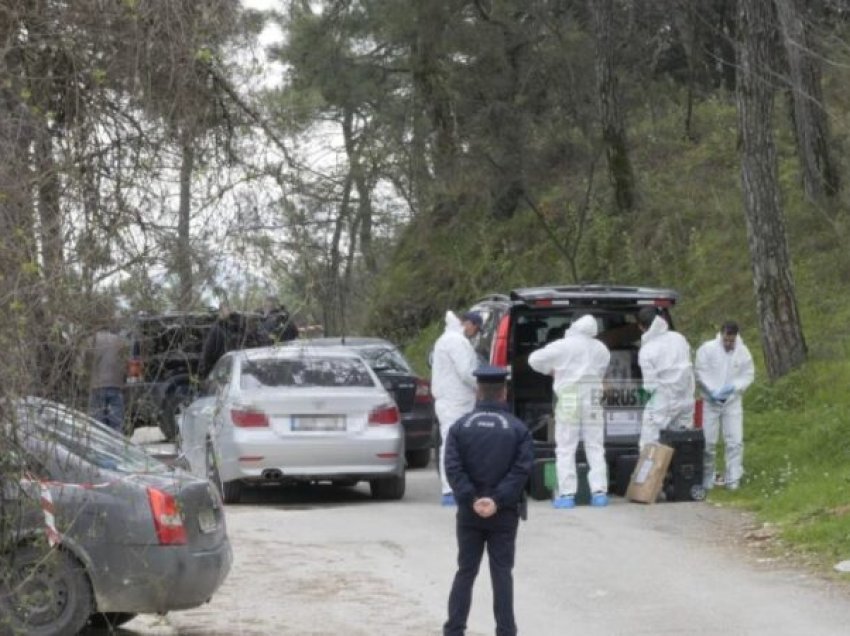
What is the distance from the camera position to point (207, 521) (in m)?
10.5

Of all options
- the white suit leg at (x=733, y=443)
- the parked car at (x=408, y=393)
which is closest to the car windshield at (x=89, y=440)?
the white suit leg at (x=733, y=443)

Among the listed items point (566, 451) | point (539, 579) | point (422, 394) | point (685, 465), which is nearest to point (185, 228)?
point (539, 579)

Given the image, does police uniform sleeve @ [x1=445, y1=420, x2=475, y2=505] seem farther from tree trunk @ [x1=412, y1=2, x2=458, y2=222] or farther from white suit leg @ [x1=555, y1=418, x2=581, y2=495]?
tree trunk @ [x1=412, y1=2, x2=458, y2=222]

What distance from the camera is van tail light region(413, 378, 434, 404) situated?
68.4 ft

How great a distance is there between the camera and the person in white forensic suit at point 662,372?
16.6 meters

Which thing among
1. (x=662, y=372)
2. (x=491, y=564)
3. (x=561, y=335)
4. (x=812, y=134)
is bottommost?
(x=491, y=564)

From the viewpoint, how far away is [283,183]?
885 cm

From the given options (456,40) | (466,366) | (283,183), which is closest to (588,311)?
(466,366)

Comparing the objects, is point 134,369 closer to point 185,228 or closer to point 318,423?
point 185,228

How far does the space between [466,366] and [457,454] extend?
642cm

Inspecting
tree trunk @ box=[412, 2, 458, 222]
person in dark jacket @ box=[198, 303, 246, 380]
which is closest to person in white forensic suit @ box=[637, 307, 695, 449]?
person in dark jacket @ box=[198, 303, 246, 380]

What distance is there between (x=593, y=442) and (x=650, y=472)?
623 mm

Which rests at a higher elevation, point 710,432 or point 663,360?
point 663,360

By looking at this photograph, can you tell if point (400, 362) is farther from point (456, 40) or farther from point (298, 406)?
point (456, 40)
